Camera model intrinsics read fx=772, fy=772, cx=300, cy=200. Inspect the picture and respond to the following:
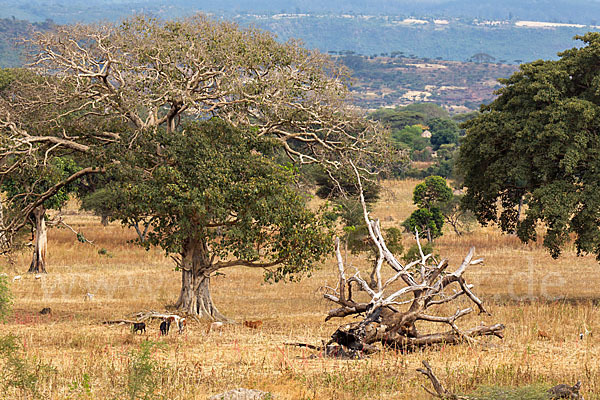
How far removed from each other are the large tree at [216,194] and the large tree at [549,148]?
6585 millimetres

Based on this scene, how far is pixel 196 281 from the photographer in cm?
2000

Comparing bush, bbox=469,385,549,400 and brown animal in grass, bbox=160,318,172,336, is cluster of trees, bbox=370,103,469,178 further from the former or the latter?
bush, bbox=469,385,549,400

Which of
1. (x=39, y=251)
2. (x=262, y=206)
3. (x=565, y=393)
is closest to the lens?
(x=565, y=393)

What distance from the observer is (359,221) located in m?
32.6

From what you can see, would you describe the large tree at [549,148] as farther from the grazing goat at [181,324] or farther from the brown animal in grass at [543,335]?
the grazing goat at [181,324]

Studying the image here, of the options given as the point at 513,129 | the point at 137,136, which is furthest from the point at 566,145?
the point at 137,136

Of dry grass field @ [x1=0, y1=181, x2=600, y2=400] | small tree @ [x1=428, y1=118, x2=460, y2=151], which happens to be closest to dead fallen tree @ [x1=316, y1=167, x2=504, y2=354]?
dry grass field @ [x1=0, y1=181, x2=600, y2=400]

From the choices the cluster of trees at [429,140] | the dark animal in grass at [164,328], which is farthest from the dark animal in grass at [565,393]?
the cluster of trees at [429,140]

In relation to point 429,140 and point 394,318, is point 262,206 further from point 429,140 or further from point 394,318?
point 429,140

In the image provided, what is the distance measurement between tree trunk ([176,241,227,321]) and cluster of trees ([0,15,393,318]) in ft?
0.11

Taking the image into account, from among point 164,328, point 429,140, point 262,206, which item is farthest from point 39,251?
point 429,140

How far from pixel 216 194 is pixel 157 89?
10.5 ft

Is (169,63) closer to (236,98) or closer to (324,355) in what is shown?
(236,98)

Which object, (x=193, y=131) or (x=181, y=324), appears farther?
(x=193, y=131)
